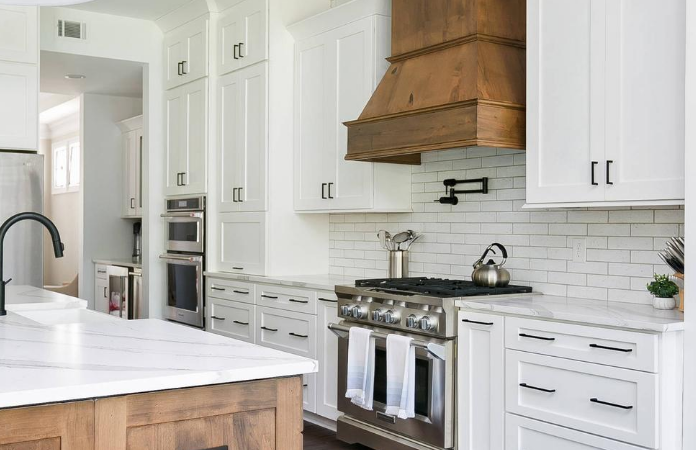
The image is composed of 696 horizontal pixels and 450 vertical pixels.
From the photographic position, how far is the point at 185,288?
20.7 feet

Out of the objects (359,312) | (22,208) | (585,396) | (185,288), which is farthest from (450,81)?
(22,208)

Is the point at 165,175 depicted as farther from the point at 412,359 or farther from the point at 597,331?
the point at 597,331

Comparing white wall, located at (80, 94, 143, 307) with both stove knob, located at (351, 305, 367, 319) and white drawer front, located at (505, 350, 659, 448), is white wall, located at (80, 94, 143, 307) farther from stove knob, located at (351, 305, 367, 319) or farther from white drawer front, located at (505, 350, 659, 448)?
white drawer front, located at (505, 350, 659, 448)

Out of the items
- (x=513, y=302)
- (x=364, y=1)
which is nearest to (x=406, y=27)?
(x=364, y=1)

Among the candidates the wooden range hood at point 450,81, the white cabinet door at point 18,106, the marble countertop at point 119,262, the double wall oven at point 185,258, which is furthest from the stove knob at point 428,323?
the marble countertop at point 119,262

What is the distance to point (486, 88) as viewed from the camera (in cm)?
380

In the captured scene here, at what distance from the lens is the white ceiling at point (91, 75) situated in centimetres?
659

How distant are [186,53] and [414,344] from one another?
11.9ft

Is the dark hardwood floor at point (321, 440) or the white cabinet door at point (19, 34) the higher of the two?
the white cabinet door at point (19, 34)

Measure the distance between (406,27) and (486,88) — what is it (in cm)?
82

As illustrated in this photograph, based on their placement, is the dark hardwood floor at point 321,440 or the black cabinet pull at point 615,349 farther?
the dark hardwood floor at point 321,440

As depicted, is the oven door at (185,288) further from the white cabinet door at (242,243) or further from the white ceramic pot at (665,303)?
the white ceramic pot at (665,303)

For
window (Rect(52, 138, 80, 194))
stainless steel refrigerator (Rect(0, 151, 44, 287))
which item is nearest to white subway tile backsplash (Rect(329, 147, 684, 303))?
stainless steel refrigerator (Rect(0, 151, 44, 287))

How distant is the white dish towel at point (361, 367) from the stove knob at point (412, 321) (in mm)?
293
